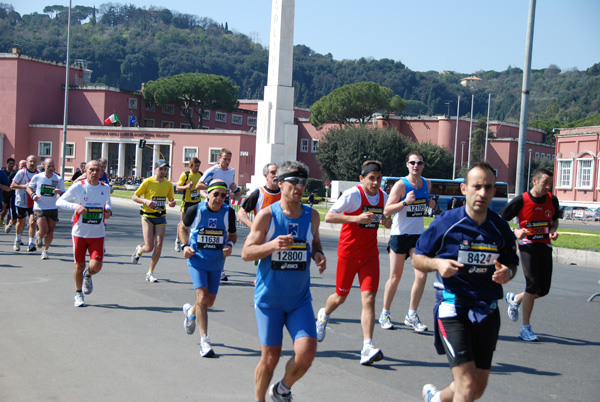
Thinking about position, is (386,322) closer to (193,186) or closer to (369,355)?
(369,355)

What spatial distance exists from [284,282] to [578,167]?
5391cm

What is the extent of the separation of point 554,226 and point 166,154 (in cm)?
6334

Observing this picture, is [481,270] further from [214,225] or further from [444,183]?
[444,183]

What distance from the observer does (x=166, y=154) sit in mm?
68438

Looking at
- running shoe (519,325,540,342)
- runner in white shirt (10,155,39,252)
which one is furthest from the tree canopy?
running shoe (519,325,540,342)

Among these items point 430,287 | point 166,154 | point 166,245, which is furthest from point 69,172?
point 430,287

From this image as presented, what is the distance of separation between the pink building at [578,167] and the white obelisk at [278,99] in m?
25.7

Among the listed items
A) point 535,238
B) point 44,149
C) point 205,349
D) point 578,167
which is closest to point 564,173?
point 578,167

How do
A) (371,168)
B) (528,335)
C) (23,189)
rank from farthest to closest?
(23,189)
(528,335)
(371,168)

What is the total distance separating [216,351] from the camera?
657 cm

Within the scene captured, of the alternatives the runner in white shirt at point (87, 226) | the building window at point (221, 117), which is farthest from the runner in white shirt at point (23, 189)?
the building window at point (221, 117)

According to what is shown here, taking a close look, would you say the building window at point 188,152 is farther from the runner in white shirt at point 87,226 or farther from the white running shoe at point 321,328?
the white running shoe at point 321,328

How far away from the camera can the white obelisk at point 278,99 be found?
37.5 meters

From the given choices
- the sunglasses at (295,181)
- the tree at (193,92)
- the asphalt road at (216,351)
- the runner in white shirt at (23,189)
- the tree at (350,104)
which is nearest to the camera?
the sunglasses at (295,181)
